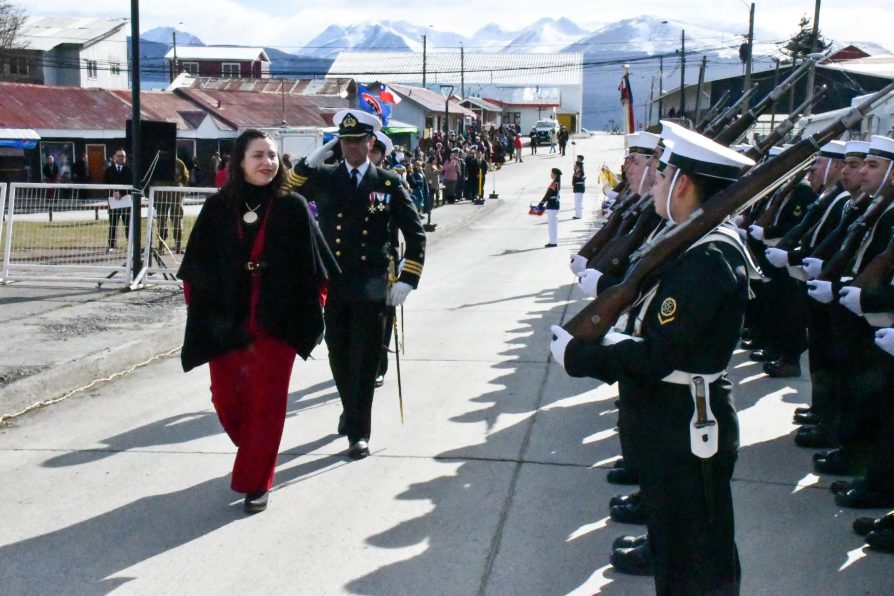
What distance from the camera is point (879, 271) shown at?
4930 mm

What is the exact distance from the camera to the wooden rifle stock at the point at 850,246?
5.37 meters

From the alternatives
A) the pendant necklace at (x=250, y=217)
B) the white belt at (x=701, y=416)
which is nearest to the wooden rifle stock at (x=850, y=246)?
the white belt at (x=701, y=416)

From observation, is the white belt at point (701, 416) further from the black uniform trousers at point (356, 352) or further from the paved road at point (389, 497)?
the black uniform trousers at point (356, 352)

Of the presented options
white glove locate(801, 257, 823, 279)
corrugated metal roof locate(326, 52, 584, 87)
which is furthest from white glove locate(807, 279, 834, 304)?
corrugated metal roof locate(326, 52, 584, 87)

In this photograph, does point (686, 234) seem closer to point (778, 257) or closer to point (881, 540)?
point (881, 540)

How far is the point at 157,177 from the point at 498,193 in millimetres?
24119

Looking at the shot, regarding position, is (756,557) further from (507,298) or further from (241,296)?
(507,298)

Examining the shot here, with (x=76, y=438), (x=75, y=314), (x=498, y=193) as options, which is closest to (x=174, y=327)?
(x=75, y=314)

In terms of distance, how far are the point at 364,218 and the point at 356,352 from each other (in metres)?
0.86

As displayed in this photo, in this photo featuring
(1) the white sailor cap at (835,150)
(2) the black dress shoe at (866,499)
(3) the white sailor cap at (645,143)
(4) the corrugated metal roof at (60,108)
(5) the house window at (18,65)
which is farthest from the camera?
(5) the house window at (18,65)

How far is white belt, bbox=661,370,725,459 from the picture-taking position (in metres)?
3.34

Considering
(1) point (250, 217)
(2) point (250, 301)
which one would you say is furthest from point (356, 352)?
(1) point (250, 217)

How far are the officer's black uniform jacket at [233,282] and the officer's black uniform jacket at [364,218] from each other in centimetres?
90

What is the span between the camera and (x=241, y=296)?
5.18 meters
